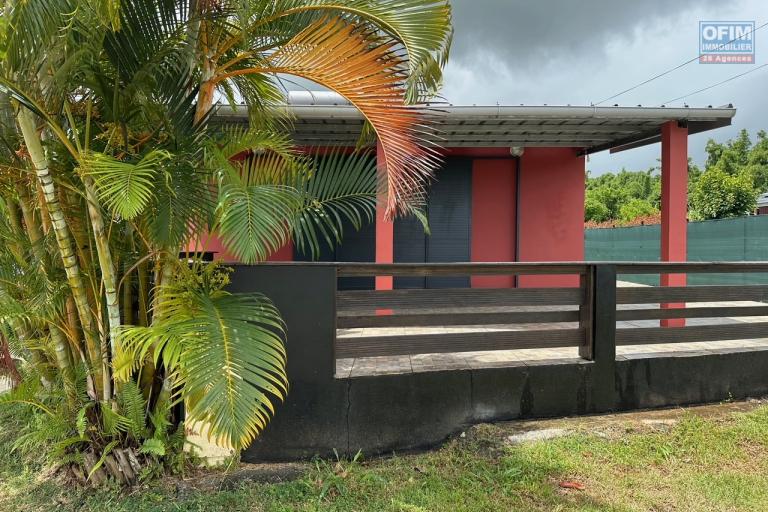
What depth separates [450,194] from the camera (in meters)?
7.14

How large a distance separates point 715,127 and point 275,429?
567 centimetres

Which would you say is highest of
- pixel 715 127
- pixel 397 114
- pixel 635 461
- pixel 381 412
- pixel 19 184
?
pixel 715 127

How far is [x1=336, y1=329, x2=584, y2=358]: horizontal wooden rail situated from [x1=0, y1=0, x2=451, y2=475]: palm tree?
0.73 metres

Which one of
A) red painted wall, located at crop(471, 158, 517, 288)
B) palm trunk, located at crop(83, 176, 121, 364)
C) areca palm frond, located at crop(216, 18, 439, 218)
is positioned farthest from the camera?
red painted wall, located at crop(471, 158, 517, 288)

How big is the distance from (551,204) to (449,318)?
477 centimetres

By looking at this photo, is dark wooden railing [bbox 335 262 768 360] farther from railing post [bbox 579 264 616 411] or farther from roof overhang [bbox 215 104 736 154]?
roof overhang [bbox 215 104 736 154]

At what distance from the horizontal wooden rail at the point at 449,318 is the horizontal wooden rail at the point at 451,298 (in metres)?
0.07

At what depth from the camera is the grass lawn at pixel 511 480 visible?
2.40 meters

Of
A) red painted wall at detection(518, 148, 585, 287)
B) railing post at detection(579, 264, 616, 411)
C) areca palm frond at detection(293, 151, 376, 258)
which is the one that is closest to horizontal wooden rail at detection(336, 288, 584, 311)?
railing post at detection(579, 264, 616, 411)

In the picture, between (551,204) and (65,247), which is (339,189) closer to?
(65,247)

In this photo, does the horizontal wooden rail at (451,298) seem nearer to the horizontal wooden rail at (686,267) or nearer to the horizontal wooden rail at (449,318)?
the horizontal wooden rail at (449,318)

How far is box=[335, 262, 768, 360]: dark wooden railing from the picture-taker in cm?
318

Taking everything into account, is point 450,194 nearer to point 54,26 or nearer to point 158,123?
point 158,123

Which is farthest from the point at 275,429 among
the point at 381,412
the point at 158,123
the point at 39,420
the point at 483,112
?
the point at 483,112
